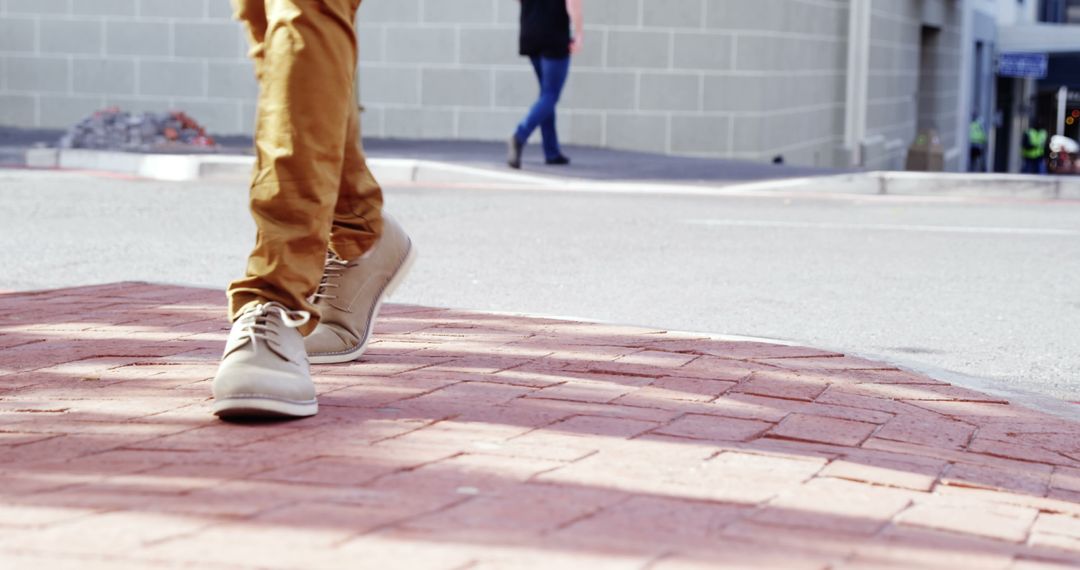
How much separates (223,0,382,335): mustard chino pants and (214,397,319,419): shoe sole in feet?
0.74

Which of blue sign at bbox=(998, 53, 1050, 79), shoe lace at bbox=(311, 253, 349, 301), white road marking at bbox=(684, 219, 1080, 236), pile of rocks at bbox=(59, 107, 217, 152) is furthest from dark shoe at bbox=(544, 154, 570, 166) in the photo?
blue sign at bbox=(998, 53, 1050, 79)

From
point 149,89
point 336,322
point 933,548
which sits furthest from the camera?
point 149,89

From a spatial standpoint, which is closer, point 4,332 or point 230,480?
point 230,480

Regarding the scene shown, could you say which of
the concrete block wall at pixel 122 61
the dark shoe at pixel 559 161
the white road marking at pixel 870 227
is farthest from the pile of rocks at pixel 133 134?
the white road marking at pixel 870 227

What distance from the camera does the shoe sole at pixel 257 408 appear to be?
298 centimetres

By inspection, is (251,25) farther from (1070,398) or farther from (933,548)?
(1070,398)

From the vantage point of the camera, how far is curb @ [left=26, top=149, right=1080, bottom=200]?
39.1ft

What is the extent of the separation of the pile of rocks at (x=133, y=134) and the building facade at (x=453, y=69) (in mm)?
2257

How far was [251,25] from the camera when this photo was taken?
133 inches

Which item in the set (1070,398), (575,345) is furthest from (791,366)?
(1070,398)

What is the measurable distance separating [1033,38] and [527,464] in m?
39.1

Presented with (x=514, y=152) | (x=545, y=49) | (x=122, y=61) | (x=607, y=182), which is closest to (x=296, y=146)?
(x=607, y=182)

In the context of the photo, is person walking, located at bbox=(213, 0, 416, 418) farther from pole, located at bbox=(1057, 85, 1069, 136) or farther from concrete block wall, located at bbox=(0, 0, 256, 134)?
pole, located at bbox=(1057, 85, 1069, 136)

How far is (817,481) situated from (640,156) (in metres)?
12.4
